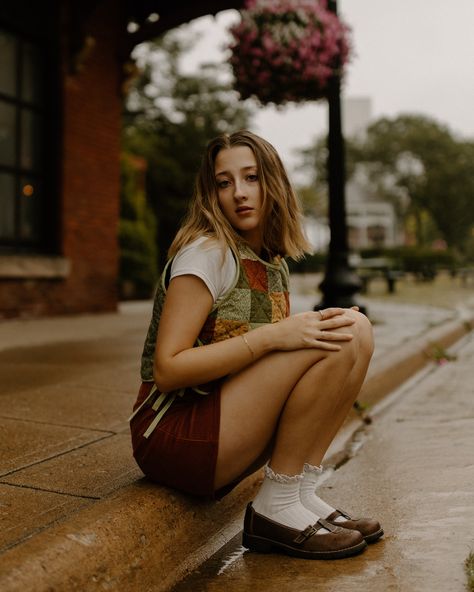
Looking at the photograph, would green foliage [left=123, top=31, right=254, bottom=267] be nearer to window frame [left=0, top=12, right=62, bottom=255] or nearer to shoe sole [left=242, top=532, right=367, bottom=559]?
window frame [left=0, top=12, right=62, bottom=255]

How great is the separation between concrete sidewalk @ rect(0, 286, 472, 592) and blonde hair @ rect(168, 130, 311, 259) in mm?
875

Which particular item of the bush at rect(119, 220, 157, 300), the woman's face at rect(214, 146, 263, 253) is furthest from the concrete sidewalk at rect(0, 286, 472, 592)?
the bush at rect(119, 220, 157, 300)

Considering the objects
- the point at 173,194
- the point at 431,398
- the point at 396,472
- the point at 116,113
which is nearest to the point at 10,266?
the point at 116,113

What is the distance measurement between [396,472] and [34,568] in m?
2.07

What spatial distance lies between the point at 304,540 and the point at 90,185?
7695 mm

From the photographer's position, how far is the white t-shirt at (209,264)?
2432 mm

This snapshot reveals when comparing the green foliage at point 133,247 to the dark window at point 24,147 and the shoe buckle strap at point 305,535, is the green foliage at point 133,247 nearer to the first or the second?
the dark window at point 24,147

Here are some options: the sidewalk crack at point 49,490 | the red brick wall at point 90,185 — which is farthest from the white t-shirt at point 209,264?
the red brick wall at point 90,185

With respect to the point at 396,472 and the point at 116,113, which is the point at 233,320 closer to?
the point at 396,472

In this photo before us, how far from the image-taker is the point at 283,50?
6.12 m

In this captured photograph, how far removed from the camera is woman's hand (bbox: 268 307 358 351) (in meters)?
2.43

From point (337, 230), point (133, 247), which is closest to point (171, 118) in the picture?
point (133, 247)

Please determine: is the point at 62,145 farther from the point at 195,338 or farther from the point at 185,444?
the point at 185,444

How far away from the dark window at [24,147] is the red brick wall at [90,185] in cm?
24
